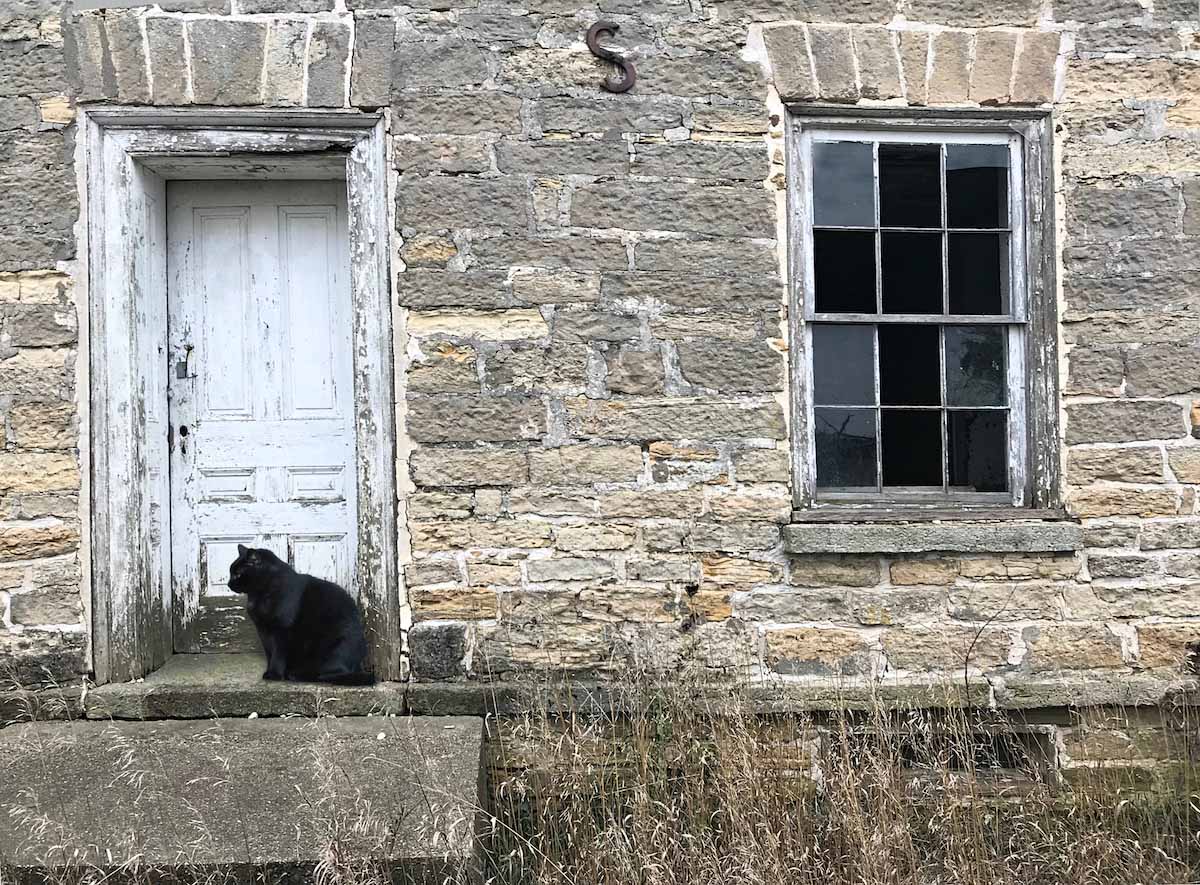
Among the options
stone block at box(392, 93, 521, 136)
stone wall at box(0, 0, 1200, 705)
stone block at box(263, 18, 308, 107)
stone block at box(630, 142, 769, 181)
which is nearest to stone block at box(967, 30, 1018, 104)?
stone wall at box(0, 0, 1200, 705)

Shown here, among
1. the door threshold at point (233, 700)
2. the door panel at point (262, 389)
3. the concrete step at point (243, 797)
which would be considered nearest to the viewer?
the concrete step at point (243, 797)

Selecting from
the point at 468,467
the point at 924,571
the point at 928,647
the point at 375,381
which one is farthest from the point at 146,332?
the point at 928,647

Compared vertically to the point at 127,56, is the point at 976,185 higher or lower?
lower

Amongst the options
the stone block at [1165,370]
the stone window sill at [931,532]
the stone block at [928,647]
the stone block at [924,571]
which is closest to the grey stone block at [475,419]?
the stone window sill at [931,532]

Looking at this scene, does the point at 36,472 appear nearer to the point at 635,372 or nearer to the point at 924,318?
the point at 635,372

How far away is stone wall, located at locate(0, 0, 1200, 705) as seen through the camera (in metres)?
4.23

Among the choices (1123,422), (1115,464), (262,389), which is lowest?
(1115,464)

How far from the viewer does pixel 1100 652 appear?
4473 millimetres

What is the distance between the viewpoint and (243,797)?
350 centimetres

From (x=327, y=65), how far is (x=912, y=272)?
2776 millimetres

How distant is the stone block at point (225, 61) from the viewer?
4.22m

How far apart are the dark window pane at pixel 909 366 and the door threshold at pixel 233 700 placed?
2597mm

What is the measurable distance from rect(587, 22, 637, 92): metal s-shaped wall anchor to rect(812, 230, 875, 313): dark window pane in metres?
1.10

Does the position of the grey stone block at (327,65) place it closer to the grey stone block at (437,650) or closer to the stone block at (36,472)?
the stone block at (36,472)
